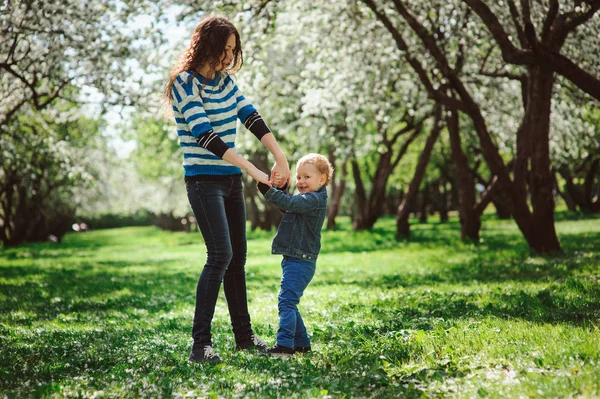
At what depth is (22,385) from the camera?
450 centimetres

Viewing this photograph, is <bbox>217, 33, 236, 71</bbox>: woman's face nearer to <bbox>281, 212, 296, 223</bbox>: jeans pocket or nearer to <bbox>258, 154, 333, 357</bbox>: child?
<bbox>258, 154, 333, 357</bbox>: child

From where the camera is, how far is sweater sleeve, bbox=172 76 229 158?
16.2 ft

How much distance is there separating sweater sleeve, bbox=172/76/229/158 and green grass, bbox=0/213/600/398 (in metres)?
1.81

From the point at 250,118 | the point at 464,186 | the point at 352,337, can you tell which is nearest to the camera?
the point at 250,118

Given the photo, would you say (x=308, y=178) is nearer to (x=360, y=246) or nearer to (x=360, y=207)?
(x=360, y=246)

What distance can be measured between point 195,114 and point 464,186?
15722 millimetres

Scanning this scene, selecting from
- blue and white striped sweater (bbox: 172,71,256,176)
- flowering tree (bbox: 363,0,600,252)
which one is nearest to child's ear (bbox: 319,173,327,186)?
blue and white striped sweater (bbox: 172,71,256,176)

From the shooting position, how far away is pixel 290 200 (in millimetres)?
5184

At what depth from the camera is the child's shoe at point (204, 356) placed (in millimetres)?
5039

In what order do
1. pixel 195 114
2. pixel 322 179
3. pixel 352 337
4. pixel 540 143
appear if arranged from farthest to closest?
pixel 540 143 < pixel 352 337 < pixel 322 179 < pixel 195 114

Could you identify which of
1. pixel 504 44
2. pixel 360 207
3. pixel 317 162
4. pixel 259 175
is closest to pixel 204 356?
pixel 259 175

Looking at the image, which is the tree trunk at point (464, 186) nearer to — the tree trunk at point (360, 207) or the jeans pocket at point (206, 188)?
the tree trunk at point (360, 207)

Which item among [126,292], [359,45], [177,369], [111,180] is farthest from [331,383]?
[111,180]

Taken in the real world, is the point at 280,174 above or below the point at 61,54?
below
